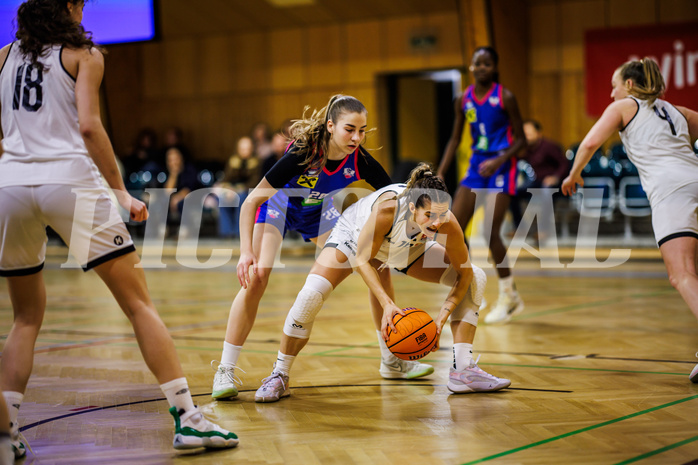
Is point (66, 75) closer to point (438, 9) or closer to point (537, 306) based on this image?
point (537, 306)

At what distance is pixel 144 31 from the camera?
12.4 m

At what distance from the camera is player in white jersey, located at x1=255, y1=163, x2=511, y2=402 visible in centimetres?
355

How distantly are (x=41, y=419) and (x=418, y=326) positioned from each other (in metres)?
1.69

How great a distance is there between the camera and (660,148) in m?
3.87

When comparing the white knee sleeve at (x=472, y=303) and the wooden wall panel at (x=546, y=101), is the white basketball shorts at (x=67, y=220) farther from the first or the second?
the wooden wall panel at (x=546, y=101)

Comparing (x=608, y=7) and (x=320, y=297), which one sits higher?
(x=608, y=7)

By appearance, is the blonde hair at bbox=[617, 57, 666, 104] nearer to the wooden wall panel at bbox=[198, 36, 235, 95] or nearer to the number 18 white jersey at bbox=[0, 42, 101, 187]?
the number 18 white jersey at bbox=[0, 42, 101, 187]

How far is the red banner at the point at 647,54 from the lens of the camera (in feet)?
40.7

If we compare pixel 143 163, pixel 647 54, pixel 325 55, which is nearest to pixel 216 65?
pixel 325 55

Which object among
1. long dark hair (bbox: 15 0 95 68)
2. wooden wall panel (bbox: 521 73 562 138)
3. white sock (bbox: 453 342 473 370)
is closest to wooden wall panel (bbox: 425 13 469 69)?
wooden wall panel (bbox: 521 73 562 138)

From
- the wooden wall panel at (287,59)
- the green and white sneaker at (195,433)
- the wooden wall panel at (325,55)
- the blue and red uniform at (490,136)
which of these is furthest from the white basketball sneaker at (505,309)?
the wooden wall panel at (287,59)

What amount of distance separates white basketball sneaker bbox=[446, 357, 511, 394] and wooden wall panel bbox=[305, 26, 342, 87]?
40.2 ft

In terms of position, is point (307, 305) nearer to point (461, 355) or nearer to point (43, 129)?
point (461, 355)

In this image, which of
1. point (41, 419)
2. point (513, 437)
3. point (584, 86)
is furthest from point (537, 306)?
point (584, 86)
